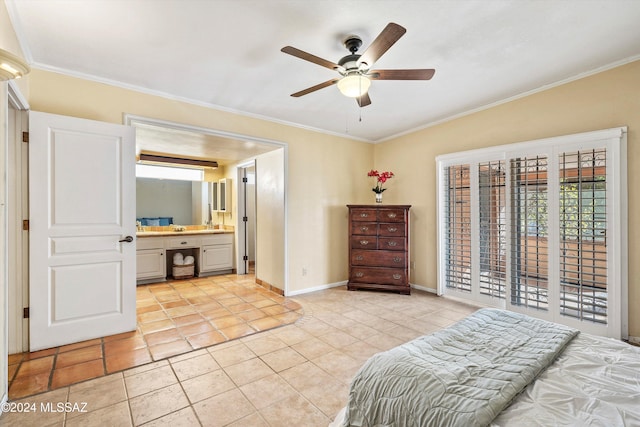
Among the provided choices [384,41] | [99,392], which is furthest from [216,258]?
[384,41]

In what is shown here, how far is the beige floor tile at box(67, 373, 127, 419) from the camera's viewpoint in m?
1.90

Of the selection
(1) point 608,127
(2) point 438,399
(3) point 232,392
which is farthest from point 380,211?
(2) point 438,399

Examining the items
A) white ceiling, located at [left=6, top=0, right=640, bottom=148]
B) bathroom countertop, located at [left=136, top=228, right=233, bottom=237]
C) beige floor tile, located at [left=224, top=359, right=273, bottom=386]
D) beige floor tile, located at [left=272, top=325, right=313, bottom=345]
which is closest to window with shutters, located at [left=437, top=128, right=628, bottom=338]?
white ceiling, located at [left=6, top=0, right=640, bottom=148]

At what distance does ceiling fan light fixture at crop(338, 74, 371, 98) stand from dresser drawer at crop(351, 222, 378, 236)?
8.30 feet

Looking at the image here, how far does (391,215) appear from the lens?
4.39 metres

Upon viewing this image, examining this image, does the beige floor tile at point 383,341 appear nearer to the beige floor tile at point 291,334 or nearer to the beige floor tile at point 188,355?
the beige floor tile at point 291,334

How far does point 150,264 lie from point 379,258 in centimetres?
384

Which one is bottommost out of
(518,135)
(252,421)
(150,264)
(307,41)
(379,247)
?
(252,421)

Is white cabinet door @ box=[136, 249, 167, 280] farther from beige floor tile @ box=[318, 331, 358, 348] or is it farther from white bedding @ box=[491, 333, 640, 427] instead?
white bedding @ box=[491, 333, 640, 427]

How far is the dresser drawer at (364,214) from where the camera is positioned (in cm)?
448

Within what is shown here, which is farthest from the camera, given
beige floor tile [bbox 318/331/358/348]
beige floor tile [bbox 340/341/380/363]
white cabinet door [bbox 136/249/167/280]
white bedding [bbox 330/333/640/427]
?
white cabinet door [bbox 136/249/167/280]

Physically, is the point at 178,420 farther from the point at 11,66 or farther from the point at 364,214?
the point at 364,214

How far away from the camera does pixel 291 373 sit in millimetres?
2260

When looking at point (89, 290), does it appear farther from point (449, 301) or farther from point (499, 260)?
point (499, 260)
